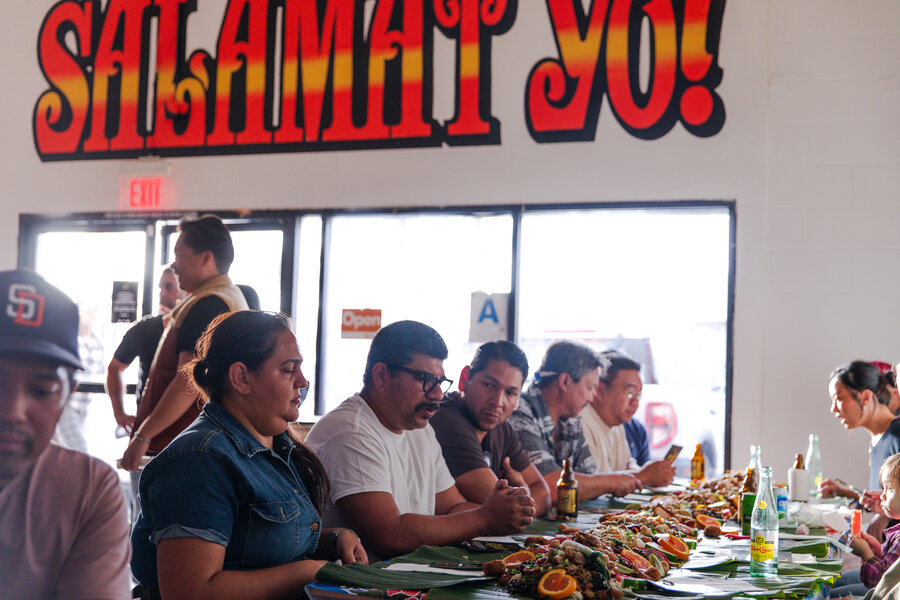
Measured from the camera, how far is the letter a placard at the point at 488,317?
5168 mm

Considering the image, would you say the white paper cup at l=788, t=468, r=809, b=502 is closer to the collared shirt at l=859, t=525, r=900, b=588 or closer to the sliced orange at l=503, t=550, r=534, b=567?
the collared shirt at l=859, t=525, r=900, b=588

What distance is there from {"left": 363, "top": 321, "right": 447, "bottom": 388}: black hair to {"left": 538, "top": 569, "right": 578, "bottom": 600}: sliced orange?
34.3 inches

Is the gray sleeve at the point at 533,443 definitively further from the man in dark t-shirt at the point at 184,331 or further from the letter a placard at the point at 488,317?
the letter a placard at the point at 488,317

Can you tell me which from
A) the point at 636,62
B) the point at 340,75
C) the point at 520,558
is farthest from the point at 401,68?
the point at 520,558

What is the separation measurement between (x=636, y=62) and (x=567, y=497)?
288 centimetres

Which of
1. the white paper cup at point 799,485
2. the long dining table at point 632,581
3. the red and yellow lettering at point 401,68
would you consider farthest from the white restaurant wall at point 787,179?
the long dining table at point 632,581

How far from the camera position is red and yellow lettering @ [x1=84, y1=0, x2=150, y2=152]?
5.91 m

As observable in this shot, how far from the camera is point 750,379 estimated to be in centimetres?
475

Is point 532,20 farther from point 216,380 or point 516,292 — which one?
point 216,380

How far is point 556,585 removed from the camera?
67.6 inches

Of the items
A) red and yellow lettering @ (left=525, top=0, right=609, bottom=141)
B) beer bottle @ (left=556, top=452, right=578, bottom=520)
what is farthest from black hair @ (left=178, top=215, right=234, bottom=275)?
red and yellow lettering @ (left=525, top=0, right=609, bottom=141)

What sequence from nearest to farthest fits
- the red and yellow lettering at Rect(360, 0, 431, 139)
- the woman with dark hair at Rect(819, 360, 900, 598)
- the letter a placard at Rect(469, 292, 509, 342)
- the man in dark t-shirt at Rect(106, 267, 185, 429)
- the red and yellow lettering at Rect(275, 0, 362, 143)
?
the man in dark t-shirt at Rect(106, 267, 185, 429) < the woman with dark hair at Rect(819, 360, 900, 598) < the letter a placard at Rect(469, 292, 509, 342) < the red and yellow lettering at Rect(360, 0, 431, 139) < the red and yellow lettering at Rect(275, 0, 362, 143)

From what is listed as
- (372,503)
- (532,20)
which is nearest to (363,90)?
(532,20)

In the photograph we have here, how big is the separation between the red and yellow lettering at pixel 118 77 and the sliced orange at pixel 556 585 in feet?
16.3
